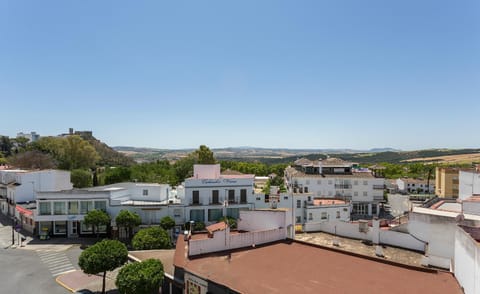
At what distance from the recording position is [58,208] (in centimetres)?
4000

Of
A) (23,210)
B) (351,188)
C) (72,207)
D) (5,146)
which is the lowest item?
(23,210)

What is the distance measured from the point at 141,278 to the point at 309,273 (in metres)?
9.99

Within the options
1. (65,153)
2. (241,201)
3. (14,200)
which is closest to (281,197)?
(241,201)

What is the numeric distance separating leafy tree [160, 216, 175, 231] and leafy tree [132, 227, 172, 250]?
6.58 meters

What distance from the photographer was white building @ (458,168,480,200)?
126 ft

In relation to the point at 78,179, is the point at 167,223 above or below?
below

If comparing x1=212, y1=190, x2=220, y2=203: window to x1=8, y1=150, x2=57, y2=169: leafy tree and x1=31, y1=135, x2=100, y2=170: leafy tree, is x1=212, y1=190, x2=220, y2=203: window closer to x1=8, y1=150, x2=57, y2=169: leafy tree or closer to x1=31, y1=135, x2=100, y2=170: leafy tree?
x1=8, y1=150, x2=57, y2=169: leafy tree

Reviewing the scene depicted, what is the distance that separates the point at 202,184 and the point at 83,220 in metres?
15.7

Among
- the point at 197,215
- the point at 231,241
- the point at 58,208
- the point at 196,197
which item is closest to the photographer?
the point at 231,241

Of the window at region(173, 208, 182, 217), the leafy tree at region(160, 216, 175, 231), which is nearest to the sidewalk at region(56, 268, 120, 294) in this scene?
the leafy tree at region(160, 216, 175, 231)

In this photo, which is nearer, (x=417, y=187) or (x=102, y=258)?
(x=102, y=258)

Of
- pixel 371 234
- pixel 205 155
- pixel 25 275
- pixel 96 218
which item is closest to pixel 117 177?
pixel 205 155

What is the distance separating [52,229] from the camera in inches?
1602

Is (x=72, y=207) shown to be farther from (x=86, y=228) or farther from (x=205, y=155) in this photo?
(x=205, y=155)
